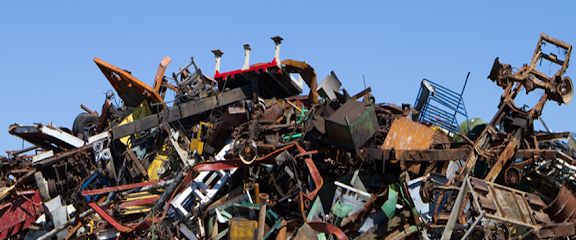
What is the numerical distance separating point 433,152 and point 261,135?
3.79 m

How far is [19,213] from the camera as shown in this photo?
18.8 metres

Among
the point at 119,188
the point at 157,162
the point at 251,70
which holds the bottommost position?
the point at 119,188

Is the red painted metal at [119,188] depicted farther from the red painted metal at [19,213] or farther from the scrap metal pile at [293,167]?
the red painted metal at [19,213]

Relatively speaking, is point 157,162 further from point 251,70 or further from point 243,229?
point 243,229

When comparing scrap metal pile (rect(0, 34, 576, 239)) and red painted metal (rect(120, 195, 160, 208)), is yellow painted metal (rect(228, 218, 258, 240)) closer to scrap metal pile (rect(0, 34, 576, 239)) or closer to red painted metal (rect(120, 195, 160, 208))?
scrap metal pile (rect(0, 34, 576, 239))

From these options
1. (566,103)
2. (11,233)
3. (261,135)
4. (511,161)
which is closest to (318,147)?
(261,135)

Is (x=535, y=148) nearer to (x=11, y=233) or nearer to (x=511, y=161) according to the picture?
(x=511, y=161)

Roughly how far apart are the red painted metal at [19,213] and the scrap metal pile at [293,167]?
0.10ft

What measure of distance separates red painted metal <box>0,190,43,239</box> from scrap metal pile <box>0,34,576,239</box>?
0.03 meters

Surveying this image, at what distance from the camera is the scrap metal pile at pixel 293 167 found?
595 inches

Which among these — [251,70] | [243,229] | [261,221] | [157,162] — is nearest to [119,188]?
[157,162]

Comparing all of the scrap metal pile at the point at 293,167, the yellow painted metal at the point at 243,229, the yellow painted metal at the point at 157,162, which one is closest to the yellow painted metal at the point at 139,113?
the scrap metal pile at the point at 293,167

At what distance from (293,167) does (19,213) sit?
6353 millimetres

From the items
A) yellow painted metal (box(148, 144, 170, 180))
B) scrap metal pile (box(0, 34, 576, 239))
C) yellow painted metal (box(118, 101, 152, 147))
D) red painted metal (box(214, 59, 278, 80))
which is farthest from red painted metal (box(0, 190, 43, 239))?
red painted metal (box(214, 59, 278, 80))
